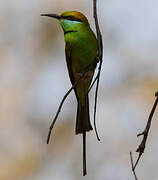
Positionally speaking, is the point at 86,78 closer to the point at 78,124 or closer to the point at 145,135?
the point at 78,124

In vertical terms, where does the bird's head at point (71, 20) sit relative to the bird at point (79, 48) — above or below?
above

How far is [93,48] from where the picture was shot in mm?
1382

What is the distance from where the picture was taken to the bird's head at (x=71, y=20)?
1.33 metres

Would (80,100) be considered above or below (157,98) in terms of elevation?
below

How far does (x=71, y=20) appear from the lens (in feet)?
4.44

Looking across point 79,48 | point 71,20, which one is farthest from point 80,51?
point 71,20

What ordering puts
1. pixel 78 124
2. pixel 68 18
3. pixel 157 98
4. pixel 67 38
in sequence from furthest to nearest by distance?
pixel 67 38 → pixel 68 18 → pixel 78 124 → pixel 157 98

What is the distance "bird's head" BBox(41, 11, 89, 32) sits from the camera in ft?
4.37

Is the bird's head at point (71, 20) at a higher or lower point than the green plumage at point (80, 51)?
higher

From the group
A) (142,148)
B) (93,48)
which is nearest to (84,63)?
(93,48)

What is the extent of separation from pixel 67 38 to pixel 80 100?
22 centimetres

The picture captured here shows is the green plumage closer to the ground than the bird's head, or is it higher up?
closer to the ground

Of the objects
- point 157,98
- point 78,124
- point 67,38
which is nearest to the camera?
point 157,98

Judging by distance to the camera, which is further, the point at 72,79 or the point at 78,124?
the point at 72,79
